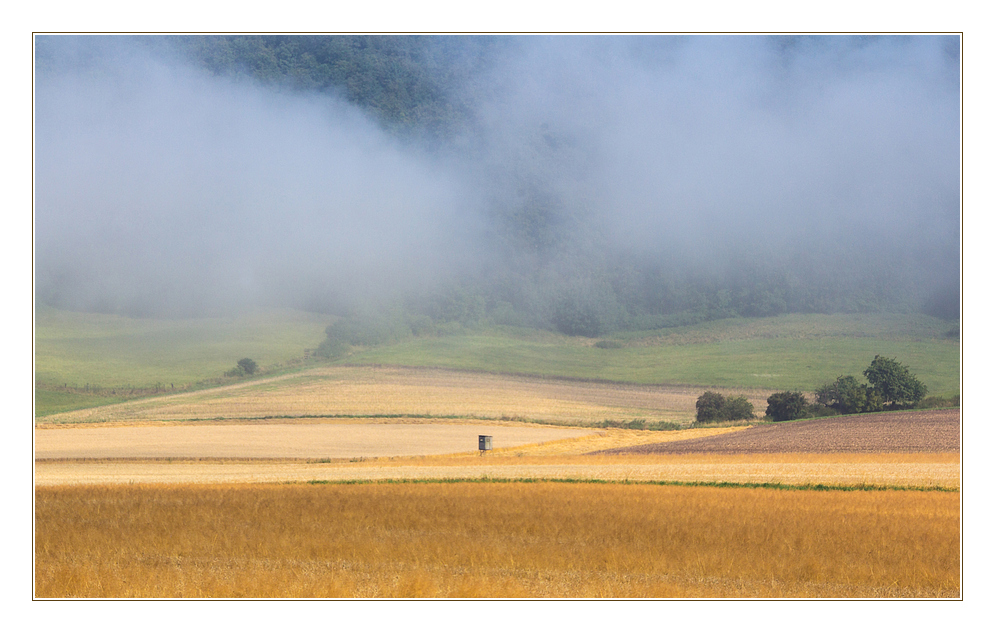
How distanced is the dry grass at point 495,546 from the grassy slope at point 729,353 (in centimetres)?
6610

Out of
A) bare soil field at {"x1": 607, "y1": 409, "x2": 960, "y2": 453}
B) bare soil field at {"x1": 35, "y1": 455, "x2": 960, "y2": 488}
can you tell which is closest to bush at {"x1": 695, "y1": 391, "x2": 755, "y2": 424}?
bare soil field at {"x1": 607, "y1": 409, "x2": 960, "y2": 453}

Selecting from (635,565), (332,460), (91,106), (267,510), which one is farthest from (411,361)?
(635,565)

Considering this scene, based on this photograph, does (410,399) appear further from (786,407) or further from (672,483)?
(672,483)

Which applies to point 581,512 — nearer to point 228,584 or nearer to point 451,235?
point 228,584

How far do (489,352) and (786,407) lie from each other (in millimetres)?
45178

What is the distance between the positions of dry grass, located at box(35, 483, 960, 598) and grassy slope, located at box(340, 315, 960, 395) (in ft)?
217

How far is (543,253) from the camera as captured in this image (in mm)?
126812

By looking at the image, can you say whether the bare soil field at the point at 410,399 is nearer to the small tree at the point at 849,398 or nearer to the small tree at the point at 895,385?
the small tree at the point at 849,398

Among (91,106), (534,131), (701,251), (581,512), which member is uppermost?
(534,131)

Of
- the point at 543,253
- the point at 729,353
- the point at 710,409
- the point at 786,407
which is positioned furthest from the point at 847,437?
the point at 543,253

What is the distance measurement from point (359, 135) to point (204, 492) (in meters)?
79.6

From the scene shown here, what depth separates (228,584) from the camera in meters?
10.8

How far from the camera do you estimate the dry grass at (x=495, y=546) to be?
10.8 metres

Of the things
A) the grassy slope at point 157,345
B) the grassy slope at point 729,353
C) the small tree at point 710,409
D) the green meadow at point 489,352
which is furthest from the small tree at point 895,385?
the grassy slope at point 157,345
